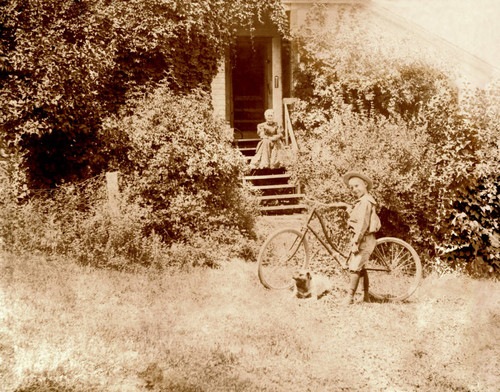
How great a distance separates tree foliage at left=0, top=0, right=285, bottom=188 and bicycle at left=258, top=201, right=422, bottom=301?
3.20 metres

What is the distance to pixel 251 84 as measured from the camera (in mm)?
12508

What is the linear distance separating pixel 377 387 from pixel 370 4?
923cm

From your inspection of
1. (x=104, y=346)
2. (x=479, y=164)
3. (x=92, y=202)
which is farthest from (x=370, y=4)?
(x=104, y=346)

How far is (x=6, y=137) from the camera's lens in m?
6.89

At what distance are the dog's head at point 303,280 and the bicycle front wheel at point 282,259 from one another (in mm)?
190

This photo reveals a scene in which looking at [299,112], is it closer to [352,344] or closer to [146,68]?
[146,68]

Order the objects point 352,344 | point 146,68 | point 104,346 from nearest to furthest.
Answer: point 104,346, point 352,344, point 146,68

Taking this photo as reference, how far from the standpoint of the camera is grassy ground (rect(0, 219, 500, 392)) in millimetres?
4406

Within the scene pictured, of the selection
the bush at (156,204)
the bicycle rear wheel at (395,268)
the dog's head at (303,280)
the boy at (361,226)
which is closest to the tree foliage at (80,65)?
the bush at (156,204)

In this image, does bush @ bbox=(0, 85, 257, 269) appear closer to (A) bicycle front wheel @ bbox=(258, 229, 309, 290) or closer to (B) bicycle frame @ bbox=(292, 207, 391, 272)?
(A) bicycle front wheel @ bbox=(258, 229, 309, 290)

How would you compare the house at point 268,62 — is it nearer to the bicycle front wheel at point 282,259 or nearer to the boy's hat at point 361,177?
the boy's hat at point 361,177

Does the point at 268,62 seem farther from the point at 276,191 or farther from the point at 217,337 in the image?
the point at 217,337

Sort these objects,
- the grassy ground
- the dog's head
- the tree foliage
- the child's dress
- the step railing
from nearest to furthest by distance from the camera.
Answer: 1. the grassy ground
2. the dog's head
3. the tree foliage
4. the child's dress
5. the step railing

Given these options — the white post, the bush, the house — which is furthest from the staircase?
the house
